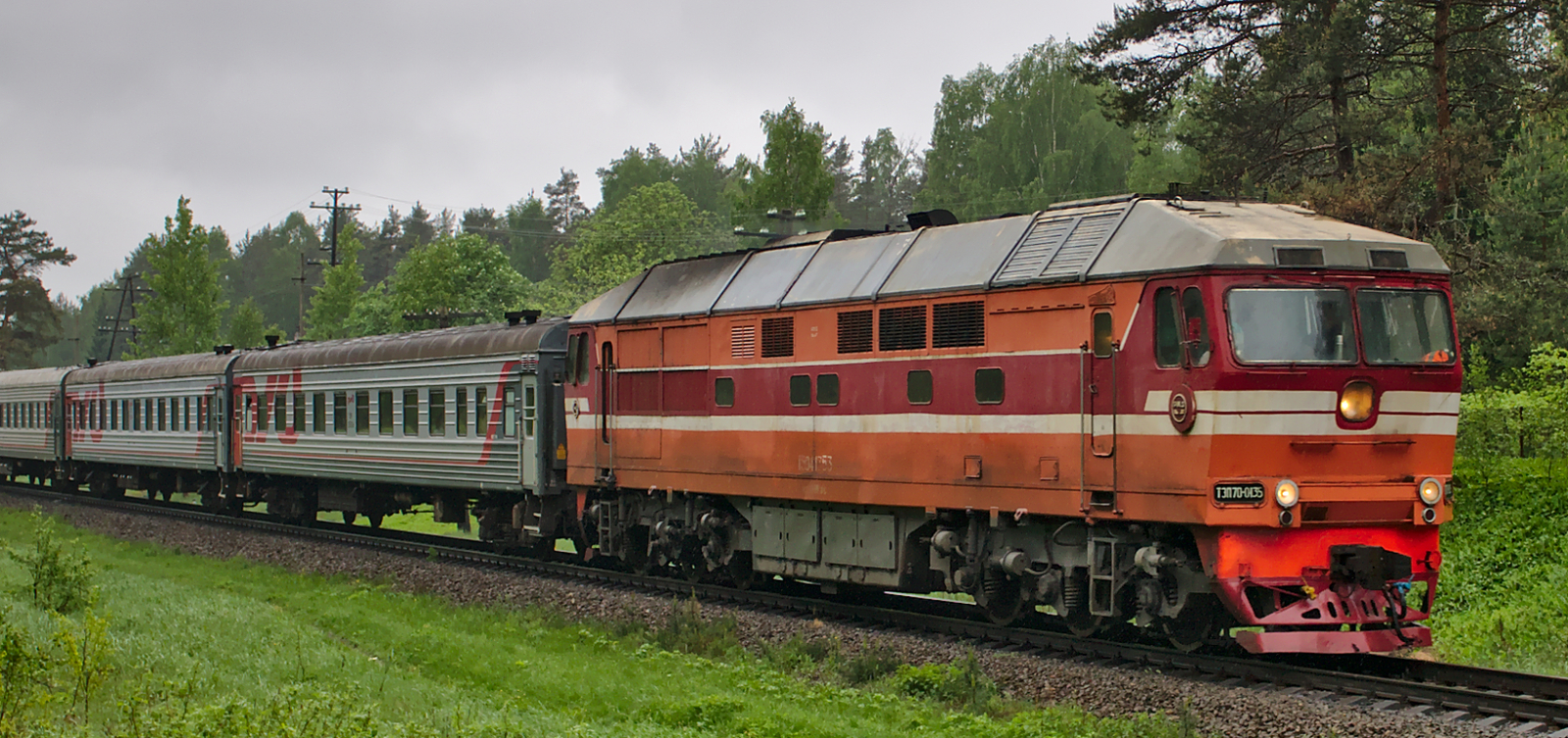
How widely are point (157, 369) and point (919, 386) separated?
27564mm

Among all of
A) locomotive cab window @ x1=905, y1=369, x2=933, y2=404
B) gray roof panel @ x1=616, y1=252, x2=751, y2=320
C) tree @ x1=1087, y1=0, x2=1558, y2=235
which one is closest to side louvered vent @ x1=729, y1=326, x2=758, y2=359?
gray roof panel @ x1=616, y1=252, x2=751, y2=320

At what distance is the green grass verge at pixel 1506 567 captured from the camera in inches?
577

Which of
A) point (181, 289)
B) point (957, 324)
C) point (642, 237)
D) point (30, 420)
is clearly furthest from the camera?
point (642, 237)

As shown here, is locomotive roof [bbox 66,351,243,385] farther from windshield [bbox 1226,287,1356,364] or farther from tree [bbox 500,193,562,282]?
tree [bbox 500,193,562,282]

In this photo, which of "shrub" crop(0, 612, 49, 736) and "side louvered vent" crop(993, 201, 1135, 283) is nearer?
"shrub" crop(0, 612, 49, 736)

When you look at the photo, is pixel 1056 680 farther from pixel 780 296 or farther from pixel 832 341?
pixel 780 296

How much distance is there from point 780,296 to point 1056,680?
6170 millimetres

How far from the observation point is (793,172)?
58438 mm

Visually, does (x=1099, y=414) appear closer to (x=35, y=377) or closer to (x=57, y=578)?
(x=57, y=578)

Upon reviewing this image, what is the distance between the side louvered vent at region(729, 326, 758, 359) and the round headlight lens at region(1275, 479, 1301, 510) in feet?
22.9

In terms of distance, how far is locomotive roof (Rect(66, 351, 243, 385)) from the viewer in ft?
108

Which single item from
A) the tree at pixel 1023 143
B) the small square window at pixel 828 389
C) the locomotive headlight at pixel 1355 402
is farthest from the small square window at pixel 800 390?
the tree at pixel 1023 143

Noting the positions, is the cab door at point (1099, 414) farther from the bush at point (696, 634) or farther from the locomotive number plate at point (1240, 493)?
the bush at point (696, 634)

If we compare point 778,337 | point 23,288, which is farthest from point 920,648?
point 23,288
